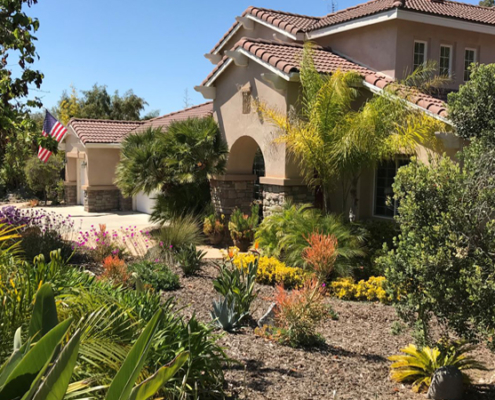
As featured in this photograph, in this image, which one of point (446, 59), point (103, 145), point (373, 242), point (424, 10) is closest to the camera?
point (373, 242)

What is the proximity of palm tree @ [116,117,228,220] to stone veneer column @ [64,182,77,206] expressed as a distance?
39.0ft

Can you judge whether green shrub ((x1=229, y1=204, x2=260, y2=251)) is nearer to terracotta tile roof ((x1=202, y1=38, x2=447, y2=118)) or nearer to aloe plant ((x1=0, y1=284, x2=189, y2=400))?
terracotta tile roof ((x1=202, y1=38, x2=447, y2=118))

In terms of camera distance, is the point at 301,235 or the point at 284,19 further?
the point at 284,19

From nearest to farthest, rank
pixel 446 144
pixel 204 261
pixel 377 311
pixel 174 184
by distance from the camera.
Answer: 1. pixel 377 311
2. pixel 446 144
3. pixel 204 261
4. pixel 174 184

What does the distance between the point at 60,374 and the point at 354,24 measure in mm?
13751

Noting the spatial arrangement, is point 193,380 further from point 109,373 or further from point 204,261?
point 204,261

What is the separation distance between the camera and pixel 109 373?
4.03 metres

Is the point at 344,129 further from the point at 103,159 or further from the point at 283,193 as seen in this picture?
the point at 103,159

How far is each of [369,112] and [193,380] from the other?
26.6ft

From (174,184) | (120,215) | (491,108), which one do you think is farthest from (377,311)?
(120,215)

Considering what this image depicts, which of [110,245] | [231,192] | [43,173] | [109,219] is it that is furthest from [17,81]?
[43,173]

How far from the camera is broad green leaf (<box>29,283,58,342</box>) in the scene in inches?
120

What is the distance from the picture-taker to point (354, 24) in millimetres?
14172

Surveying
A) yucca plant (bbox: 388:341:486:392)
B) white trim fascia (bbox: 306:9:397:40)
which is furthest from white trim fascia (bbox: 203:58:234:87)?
yucca plant (bbox: 388:341:486:392)
